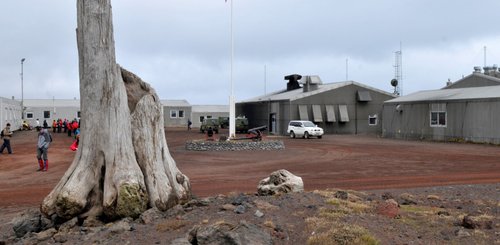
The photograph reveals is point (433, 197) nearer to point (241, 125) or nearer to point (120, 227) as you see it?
Result: point (120, 227)

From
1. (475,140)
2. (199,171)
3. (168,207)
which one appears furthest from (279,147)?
(168,207)

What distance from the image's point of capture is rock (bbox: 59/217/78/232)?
8458 millimetres

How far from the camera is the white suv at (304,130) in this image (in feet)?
146

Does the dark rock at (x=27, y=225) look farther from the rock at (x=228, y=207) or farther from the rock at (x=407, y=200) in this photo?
the rock at (x=407, y=200)

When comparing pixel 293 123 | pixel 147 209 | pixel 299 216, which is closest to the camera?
pixel 299 216

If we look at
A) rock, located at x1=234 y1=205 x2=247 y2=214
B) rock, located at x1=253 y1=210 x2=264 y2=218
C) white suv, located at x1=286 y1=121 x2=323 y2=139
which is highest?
white suv, located at x1=286 y1=121 x2=323 y2=139

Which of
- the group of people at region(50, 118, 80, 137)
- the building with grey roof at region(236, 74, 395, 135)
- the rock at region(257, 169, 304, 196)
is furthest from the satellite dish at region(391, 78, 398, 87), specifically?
the rock at region(257, 169, 304, 196)

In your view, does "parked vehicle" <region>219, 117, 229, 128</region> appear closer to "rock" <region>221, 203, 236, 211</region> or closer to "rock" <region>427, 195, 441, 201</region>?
"rock" <region>427, 195, 441, 201</region>

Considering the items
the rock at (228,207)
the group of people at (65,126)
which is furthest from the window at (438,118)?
the rock at (228,207)

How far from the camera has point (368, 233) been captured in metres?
7.17

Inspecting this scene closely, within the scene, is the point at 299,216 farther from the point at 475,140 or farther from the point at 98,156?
the point at 475,140

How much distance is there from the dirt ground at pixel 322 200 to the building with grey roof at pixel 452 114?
13.6 metres

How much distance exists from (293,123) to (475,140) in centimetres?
1593

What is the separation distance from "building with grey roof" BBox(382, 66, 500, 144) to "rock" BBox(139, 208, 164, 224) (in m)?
30.7
